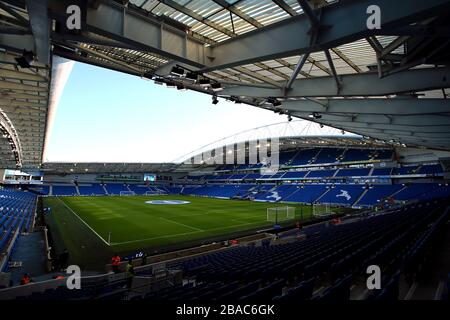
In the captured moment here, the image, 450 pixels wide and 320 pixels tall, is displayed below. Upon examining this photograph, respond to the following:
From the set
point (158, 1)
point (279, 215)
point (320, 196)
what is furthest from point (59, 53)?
point (320, 196)

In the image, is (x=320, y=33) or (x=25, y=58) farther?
(x=25, y=58)

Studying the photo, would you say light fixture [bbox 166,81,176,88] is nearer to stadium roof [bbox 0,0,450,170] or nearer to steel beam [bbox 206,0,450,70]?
stadium roof [bbox 0,0,450,170]

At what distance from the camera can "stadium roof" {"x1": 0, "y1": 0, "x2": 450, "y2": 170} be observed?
5.35 m

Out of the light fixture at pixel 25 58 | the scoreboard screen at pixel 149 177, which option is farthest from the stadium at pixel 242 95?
the scoreboard screen at pixel 149 177

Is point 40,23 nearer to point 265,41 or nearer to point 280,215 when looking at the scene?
point 265,41

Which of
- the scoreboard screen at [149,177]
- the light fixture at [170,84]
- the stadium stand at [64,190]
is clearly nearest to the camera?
the light fixture at [170,84]

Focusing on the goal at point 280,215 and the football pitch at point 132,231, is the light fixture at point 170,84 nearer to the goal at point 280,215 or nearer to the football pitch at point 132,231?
Result: the football pitch at point 132,231

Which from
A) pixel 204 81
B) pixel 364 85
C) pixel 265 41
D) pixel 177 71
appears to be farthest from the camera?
pixel 204 81

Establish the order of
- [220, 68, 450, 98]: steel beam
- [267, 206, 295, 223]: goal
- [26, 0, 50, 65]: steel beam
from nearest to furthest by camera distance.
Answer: [26, 0, 50, 65]: steel beam
[220, 68, 450, 98]: steel beam
[267, 206, 295, 223]: goal

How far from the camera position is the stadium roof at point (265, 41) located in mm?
A: 5352

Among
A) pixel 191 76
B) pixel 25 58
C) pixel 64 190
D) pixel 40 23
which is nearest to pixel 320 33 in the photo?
pixel 191 76

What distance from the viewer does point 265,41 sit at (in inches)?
278

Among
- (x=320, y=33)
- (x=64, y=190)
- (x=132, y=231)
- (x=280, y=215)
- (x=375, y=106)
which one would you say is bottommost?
(x=280, y=215)

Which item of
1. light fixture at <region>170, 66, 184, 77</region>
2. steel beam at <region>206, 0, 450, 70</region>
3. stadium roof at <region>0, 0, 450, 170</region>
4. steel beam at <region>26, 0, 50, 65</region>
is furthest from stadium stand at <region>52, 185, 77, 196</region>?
steel beam at <region>206, 0, 450, 70</region>
